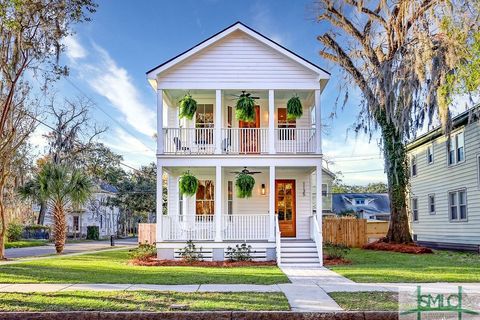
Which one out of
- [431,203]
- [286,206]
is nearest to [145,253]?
[286,206]

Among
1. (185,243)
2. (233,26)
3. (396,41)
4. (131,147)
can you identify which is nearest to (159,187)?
(185,243)

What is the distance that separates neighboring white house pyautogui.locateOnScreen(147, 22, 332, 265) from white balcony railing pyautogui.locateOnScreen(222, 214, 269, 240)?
0.12 feet

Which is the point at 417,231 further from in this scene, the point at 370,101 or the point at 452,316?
the point at 452,316

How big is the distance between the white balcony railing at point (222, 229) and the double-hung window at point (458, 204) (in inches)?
383

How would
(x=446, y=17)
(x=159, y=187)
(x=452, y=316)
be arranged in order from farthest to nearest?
(x=159, y=187)
(x=446, y=17)
(x=452, y=316)

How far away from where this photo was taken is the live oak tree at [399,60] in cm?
1256

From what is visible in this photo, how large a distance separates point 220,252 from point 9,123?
9477 millimetres

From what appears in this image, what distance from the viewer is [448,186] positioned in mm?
21516

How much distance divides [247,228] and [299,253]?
206 centimetres

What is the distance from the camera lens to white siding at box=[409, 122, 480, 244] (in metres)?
18.9

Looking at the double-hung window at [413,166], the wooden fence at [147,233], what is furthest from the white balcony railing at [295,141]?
the double-hung window at [413,166]

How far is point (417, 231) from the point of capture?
26203mm

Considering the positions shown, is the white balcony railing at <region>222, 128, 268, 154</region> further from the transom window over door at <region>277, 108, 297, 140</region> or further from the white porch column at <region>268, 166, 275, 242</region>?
the white porch column at <region>268, 166, 275, 242</region>

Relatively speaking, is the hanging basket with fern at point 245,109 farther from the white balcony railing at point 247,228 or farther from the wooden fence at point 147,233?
the wooden fence at point 147,233
